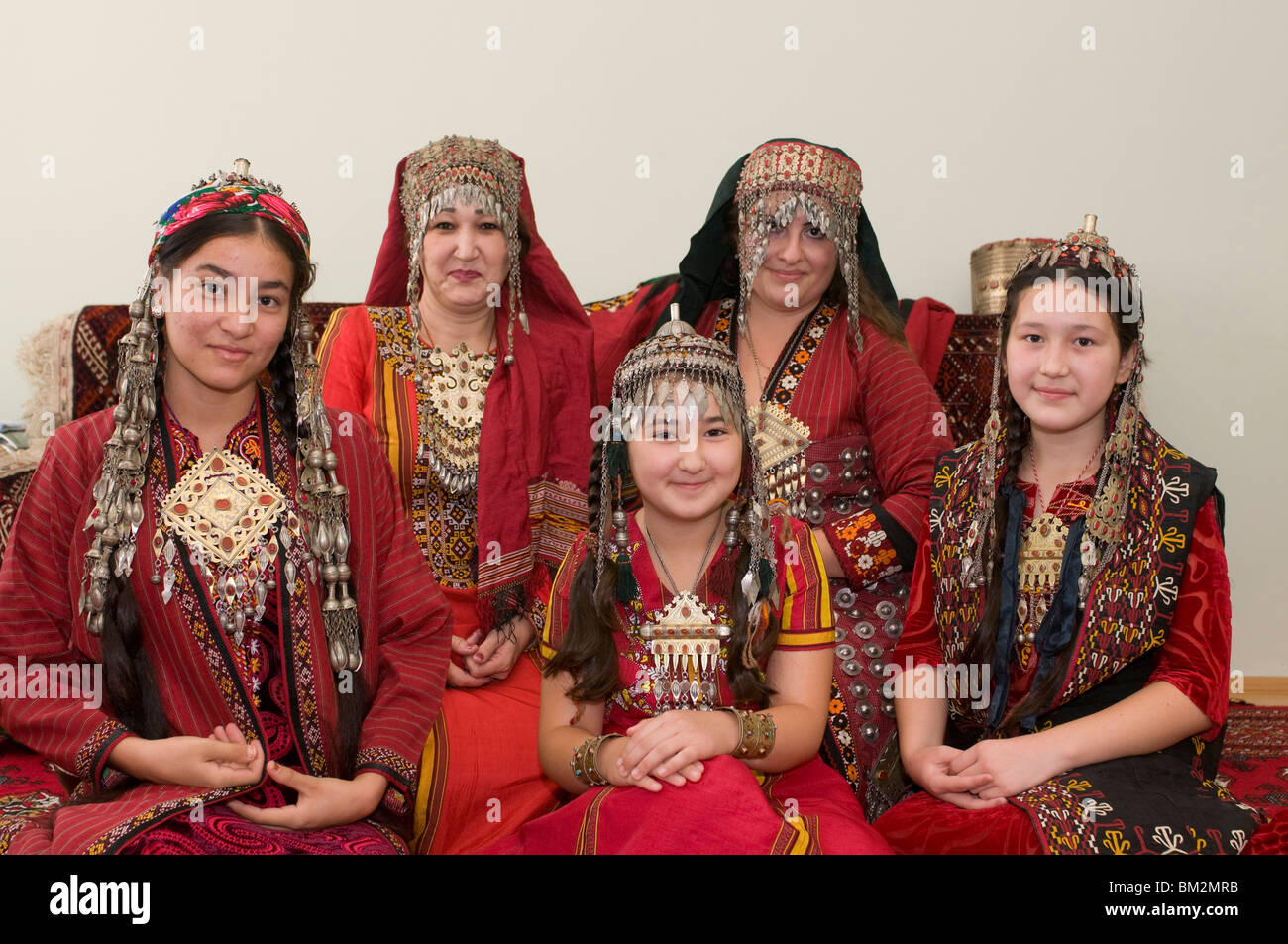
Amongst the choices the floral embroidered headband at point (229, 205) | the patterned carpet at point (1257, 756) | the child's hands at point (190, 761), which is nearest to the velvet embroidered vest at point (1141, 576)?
the patterned carpet at point (1257, 756)

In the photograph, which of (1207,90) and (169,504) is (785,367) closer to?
(169,504)

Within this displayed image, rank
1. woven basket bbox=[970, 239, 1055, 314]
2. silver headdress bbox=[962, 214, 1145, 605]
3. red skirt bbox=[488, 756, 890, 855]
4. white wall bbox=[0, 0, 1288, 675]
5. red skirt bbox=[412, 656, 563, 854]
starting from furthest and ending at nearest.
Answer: white wall bbox=[0, 0, 1288, 675] → woven basket bbox=[970, 239, 1055, 314] → red skirt bbox=[412, 656, 563, 854] → silver headdress bbox=[962, 214, 1145, 605] → red skirt bbox=[488, 756, 890, 855]

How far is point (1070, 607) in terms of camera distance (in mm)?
2238

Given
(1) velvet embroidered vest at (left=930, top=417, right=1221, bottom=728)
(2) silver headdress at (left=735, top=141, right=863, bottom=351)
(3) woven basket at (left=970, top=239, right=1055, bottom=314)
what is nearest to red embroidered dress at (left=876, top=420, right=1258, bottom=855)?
(1) velvet embroidered vest at (left=930, top=417, right=1221, bottom=728)

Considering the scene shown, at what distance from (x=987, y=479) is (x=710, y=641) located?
24.3 inches

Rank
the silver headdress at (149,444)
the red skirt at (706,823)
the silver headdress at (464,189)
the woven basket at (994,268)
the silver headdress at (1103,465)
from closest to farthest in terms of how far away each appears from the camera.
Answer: the red skirt at (706,823) → the silver headdress at (149,444) → the silver headdress at (1103,465) → the silver headdress at (464,189) → the woven basket at (994,268)

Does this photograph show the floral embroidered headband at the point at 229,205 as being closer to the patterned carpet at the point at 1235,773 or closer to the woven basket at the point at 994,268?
the patterned carpet at the point at 1235,773

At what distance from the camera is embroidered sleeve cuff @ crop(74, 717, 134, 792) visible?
1963mm

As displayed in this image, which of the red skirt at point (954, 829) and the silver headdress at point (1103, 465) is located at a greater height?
the silver headdress at point (1103, 465)

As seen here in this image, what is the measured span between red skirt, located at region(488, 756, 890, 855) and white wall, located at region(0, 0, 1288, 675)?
7.84ft

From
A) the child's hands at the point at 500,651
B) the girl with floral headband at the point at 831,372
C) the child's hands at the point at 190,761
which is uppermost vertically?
the girl with floral headband at the point at 831,372

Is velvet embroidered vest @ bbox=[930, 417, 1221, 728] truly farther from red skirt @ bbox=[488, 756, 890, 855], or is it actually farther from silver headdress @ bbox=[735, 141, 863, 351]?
silver headdress @ bbox=[735, 141, 863, 351]

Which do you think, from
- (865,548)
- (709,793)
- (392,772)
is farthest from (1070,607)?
(392,772)

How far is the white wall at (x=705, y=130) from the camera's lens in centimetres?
396
